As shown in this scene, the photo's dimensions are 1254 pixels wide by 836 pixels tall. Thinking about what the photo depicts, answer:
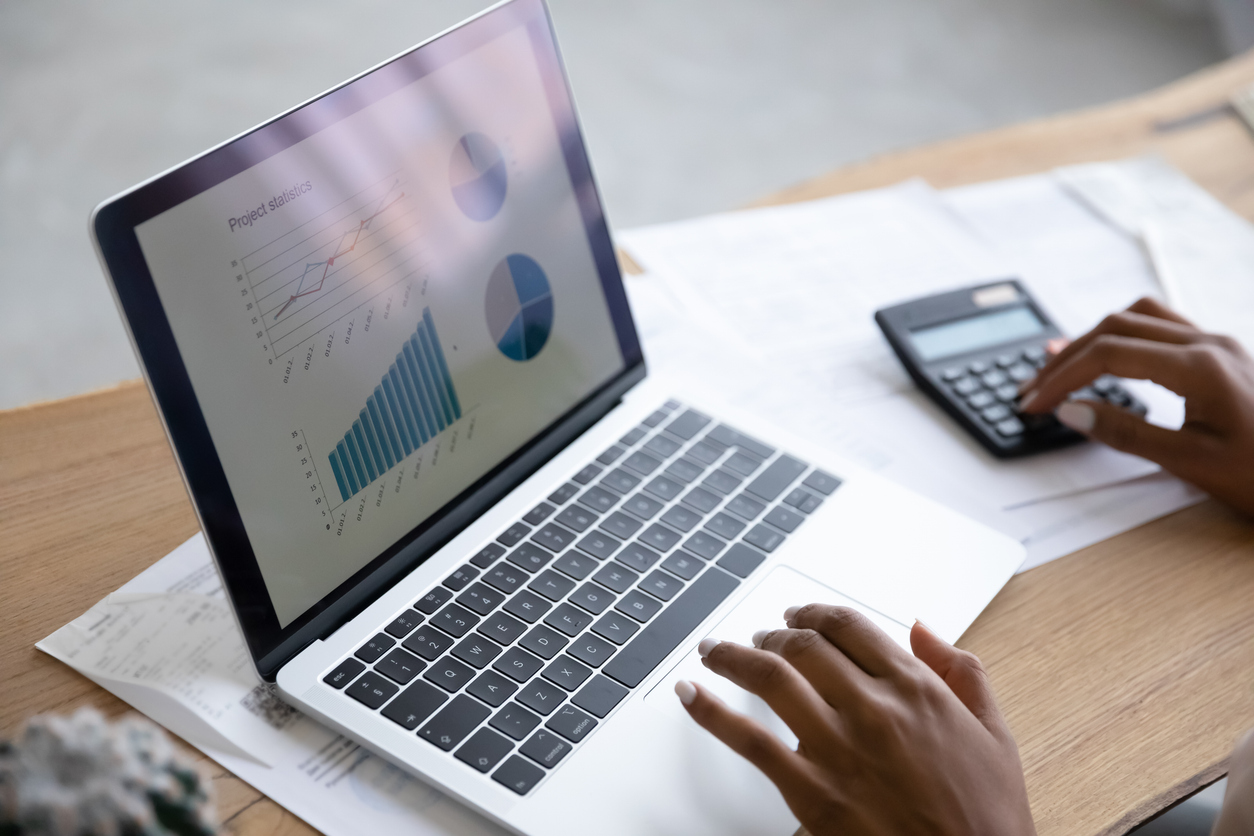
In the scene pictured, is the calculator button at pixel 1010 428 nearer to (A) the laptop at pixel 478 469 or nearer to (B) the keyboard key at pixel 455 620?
(A) the laptop at pixel 478 469

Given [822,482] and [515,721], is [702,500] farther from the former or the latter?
[515,721]

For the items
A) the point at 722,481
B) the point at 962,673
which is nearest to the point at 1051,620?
the point at 962,673

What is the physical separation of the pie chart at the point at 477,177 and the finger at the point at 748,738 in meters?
0.33

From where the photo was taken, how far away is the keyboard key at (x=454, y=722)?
49 cm

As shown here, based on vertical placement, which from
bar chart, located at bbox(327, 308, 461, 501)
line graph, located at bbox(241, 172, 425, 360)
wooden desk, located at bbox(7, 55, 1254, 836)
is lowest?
wooden desk, located at bbox(7, 55, 1254, 836)

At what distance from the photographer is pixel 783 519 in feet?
2.16

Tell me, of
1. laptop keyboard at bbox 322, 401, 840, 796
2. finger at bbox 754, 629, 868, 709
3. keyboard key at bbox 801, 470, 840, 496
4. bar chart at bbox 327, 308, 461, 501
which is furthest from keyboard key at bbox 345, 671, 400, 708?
keyboard key at bbox 801, 470, 840, 496

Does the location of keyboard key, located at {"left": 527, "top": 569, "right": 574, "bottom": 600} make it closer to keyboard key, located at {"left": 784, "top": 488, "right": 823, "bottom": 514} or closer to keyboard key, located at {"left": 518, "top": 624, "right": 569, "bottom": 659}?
keyboard key, located at {"left": 518, "top": 624, "right": 569, "bottom": 659}

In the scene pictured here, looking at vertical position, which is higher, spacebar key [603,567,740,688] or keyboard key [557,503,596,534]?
keyboard key [557,503,596,534]

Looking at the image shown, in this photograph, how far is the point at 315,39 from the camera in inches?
110

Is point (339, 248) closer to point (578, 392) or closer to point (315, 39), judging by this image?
point (578, 392)

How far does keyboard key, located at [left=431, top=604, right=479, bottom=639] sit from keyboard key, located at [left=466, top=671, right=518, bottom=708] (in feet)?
0.11

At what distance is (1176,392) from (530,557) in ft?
1.69

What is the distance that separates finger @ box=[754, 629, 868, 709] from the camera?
50 cm
